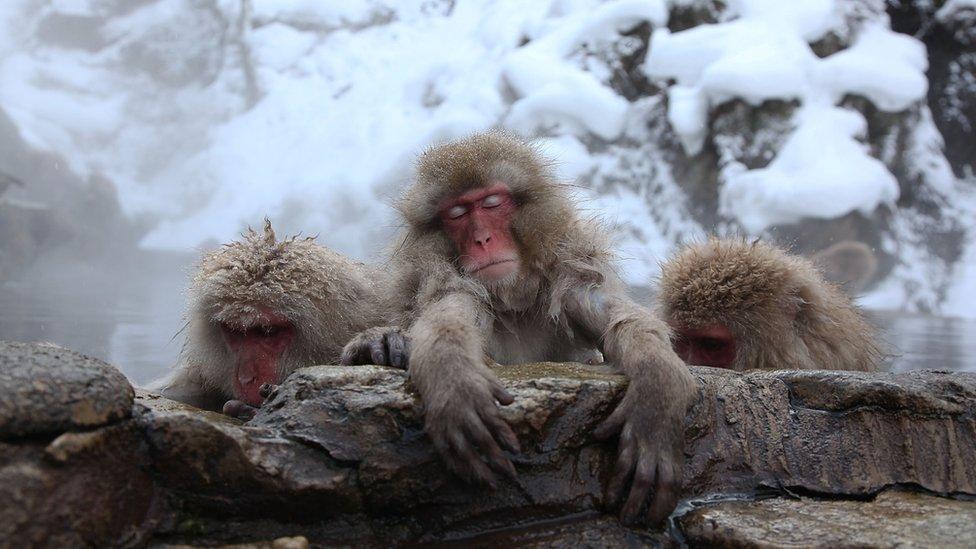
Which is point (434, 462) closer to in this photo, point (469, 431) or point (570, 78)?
point (469, 431)

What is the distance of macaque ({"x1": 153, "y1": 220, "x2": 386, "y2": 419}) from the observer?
2816 millimetres

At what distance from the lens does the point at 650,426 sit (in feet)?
6.28

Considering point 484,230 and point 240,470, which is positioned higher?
point 484,230

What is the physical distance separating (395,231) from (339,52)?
44.3 feet

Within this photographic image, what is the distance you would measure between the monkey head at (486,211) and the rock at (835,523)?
1.10m

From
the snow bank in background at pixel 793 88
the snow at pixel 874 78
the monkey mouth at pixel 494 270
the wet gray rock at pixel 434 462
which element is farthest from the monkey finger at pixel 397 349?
the snow at pixel 874 78

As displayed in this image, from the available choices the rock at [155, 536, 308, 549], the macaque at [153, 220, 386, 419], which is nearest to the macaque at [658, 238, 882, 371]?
the macaque at [153, 220, 386, 419]

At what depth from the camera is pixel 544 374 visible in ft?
6.84

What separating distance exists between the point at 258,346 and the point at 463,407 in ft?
4.30

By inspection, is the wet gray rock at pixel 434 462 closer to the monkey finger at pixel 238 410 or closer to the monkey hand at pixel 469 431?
the monkey hand at pixel 469 431

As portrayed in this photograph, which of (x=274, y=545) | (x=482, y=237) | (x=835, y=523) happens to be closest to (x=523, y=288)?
(x=482, y=237)

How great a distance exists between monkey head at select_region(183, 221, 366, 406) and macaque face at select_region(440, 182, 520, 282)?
0.60m

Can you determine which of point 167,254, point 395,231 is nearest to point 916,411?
point 395,231

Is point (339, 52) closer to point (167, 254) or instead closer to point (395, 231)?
point (167, 254)
